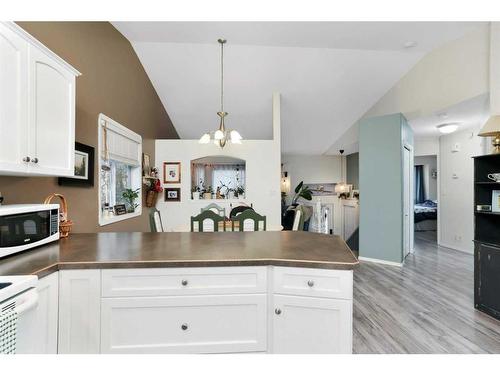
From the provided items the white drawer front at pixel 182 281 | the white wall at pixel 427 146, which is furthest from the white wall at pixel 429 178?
the white drawer front at pixel 182 281

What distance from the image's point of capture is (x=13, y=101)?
1307 mm

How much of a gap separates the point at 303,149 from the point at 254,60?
3.79 meters

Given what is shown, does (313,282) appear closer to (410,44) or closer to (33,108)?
(33,108)

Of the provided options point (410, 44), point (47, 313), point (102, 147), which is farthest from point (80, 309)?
point (410, 44)

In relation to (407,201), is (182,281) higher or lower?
lower

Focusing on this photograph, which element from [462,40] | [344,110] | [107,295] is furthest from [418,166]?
[107,295]

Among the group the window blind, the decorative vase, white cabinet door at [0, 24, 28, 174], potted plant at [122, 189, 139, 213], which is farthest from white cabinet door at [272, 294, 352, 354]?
the decorative vase

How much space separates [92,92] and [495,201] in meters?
4.29

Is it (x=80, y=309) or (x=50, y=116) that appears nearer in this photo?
(x=80, y=309)

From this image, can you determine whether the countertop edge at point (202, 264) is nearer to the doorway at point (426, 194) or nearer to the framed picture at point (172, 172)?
the framed picture at point (172, 172)

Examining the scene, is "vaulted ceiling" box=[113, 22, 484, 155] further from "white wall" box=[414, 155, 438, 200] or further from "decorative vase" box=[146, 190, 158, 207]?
"white wall" box=[414, 155, 438, 200]

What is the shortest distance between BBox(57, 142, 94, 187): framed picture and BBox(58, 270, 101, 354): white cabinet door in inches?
48.4

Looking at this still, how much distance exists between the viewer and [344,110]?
205 inches

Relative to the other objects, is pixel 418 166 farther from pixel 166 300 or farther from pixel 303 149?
pixel 166 300
